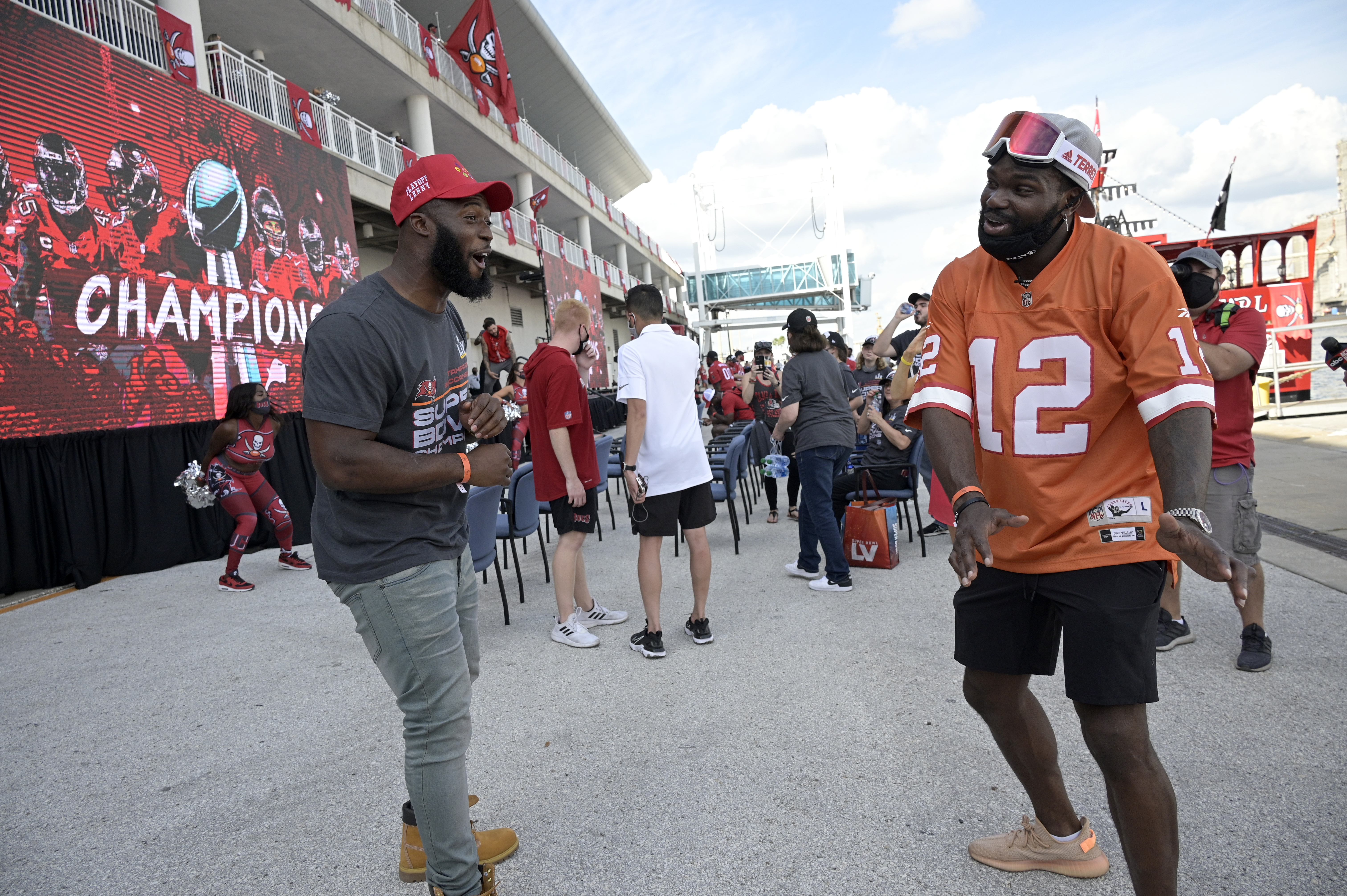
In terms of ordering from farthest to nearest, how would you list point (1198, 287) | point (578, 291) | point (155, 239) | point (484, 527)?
point (578, 291) → point (155, 239) → point (484, 527) → point (1198, 287)

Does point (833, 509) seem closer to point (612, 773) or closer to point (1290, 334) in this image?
point (612, 773)

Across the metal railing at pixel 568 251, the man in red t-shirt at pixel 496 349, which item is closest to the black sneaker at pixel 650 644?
the man in red t-shirt at pixel 496 349

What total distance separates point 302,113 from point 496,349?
201 inches

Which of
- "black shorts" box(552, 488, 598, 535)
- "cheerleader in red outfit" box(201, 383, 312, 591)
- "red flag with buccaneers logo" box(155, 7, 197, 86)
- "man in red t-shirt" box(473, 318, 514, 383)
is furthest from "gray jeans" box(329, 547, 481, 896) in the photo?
"man in red t-shirt" box(473, 318, 514, 383)

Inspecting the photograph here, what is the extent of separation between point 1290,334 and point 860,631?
50.2ft

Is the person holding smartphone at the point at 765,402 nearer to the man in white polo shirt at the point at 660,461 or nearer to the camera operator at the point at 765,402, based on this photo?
the camera operator at the point at 765,402

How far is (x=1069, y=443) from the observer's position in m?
1.79

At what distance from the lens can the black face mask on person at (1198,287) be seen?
3400mm

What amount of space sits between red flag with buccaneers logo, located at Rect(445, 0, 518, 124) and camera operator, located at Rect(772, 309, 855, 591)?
16.6 m

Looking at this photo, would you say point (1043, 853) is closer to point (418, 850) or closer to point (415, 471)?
point (418, 850)

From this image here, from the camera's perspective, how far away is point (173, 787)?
3.03m

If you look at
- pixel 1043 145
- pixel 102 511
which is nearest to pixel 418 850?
pixel 1043 145

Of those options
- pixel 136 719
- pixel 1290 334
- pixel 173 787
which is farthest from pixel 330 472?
pixel 1290 334

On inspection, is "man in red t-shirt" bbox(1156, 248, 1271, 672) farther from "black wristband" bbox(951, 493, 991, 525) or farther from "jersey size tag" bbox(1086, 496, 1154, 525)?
"black wristband" bbox(951, 493, 991, 525)
